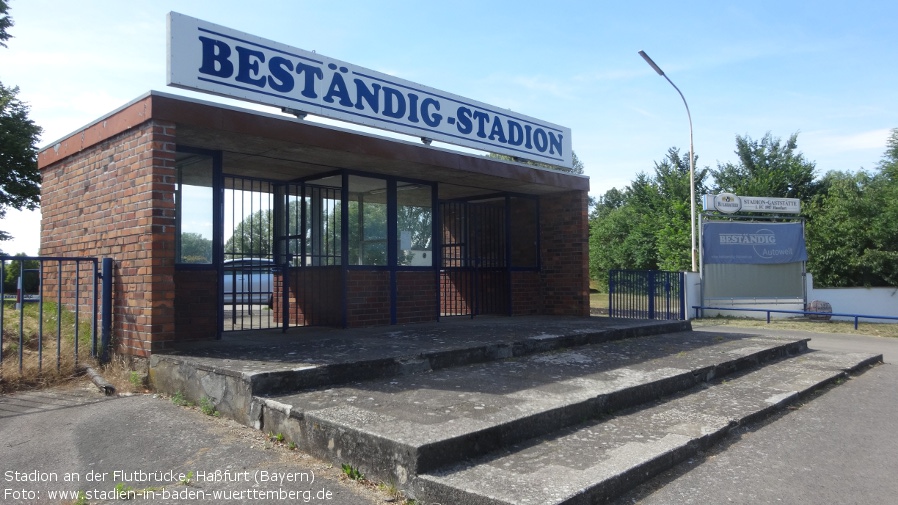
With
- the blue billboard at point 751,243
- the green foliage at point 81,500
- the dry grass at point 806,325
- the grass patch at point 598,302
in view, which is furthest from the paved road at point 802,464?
the grass patch at point 598,302

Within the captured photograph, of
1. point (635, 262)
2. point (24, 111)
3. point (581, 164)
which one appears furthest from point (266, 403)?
point (581, 164)

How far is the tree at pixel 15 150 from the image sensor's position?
68.4 feet

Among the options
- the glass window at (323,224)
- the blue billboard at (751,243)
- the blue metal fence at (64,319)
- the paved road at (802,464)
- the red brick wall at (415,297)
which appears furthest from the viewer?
the blue billboard at (751,243)

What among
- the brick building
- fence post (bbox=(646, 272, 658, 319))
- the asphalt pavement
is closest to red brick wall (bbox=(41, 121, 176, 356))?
the brick building

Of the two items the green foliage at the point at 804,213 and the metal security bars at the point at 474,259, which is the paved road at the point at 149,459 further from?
the green foliage at the point at 804,213

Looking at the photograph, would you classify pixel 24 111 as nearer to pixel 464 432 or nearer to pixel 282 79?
pixel 282 79

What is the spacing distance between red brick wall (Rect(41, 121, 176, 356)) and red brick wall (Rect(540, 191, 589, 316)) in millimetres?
7357

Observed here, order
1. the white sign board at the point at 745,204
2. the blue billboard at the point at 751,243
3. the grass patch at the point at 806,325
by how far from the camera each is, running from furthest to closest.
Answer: the white sign board at the point at 745,204
the blue billboard at the point at 751,243
the grass patch at the point at 806,325

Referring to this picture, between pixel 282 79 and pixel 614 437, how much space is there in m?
5.68

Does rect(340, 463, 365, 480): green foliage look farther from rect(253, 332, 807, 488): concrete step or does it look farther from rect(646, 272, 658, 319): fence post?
rect(646, 272, 658, 319): fence post

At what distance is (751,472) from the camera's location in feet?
13.5

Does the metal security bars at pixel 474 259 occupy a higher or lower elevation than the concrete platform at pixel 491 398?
higher

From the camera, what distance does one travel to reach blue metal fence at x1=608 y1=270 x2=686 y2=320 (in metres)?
14.4

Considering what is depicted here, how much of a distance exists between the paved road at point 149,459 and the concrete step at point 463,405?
0.66 feet
